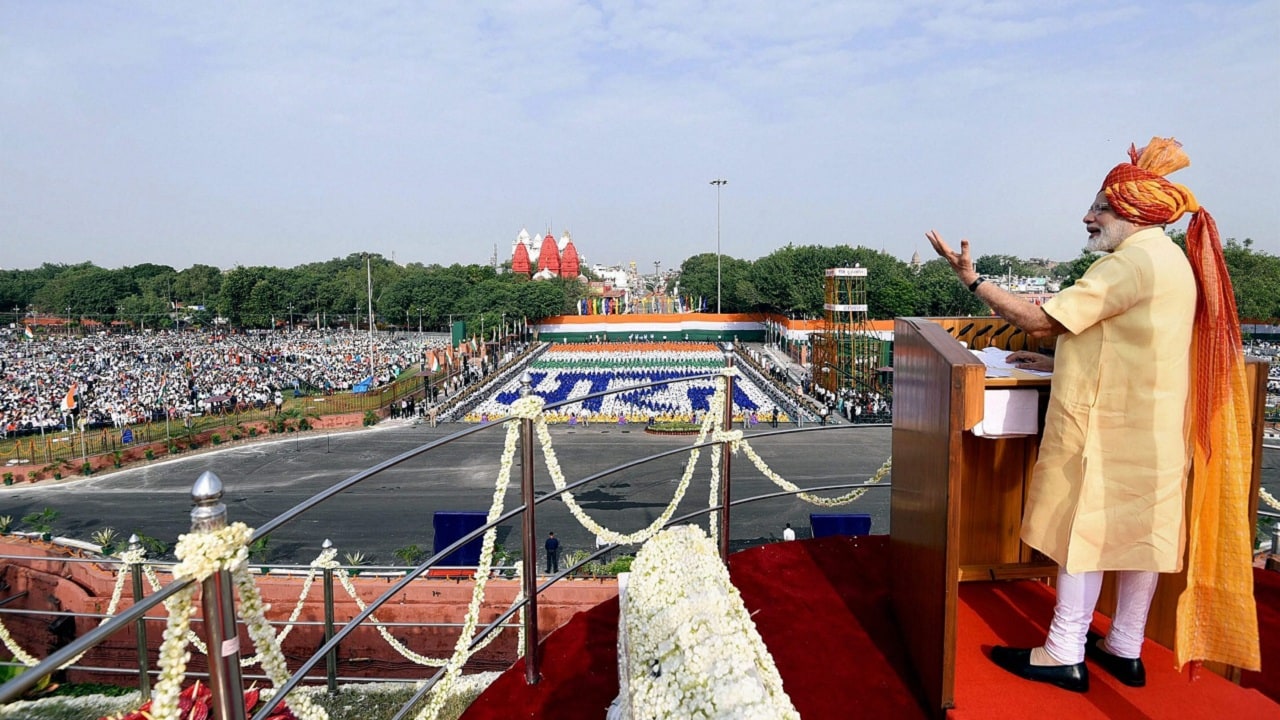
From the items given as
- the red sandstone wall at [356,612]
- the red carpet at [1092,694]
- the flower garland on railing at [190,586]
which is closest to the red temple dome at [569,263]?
the red sandstone wall at [356,612]

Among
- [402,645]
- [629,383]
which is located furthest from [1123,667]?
[629,383]

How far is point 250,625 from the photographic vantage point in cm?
151

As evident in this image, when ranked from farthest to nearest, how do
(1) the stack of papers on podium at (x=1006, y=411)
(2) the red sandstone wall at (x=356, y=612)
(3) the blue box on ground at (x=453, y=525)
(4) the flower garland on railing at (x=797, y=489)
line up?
(3) the blue box on ground at (x=453, y=525) → (2) the red sandstone wall at (x=356, y=612) → (4) the flower garland on railing at (x=797, y=489) → (1) the stack of papers on podium at (x=1006, y=411)

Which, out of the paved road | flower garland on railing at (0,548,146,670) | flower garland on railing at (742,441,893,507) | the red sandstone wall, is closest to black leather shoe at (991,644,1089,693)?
flower garland on railing at (742,441,893,507)

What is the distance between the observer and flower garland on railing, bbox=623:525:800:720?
1.31 m

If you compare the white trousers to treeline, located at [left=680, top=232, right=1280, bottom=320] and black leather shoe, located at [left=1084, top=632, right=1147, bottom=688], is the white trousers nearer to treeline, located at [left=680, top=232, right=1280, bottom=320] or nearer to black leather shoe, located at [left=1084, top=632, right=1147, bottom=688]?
black leather shoe, located at [left=1084, top=632, right=1147, bottom=688]

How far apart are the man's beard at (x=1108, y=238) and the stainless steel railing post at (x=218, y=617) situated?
87.6 inches

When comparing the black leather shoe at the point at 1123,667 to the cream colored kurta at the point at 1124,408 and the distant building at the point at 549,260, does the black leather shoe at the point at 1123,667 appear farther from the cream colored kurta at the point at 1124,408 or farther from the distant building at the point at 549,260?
the distant building at the point at 549,260

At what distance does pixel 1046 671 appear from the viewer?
210cm

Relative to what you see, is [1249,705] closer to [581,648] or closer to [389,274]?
[581,648]

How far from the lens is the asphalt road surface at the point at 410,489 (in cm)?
1399

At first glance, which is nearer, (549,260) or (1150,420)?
(1150,420)

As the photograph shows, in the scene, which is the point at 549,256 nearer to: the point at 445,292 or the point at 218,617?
the point at 445,292

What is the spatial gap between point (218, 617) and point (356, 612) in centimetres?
706
